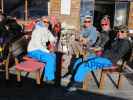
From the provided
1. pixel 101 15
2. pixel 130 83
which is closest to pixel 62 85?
pixel 130 83

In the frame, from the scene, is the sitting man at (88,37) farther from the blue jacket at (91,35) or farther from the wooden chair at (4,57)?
the wooden chair at (4,57)

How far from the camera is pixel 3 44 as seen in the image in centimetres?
855

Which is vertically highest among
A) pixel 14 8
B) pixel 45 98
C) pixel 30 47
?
pixel 14 8

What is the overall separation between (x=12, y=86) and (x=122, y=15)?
17.6 ft

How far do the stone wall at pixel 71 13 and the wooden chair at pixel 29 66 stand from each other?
12.3 feet

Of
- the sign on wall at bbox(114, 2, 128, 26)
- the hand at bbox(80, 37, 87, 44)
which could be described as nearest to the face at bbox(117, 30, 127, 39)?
the hand at bbox(80, 37, 87, 44)

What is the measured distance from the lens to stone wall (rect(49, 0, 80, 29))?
38.3 feet

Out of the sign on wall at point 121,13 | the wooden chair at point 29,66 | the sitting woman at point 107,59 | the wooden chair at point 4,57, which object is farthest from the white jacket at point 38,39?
the sign on wall at point 121,13

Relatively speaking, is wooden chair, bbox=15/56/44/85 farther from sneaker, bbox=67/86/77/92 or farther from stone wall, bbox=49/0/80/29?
stone wall, bbox=49/0/80/29

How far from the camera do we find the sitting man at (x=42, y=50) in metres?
8.10

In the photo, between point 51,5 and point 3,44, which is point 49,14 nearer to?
point 51,5

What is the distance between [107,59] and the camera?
25.9ft

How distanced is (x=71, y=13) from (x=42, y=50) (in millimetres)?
3704

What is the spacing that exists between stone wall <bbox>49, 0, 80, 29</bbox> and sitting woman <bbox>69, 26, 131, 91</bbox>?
150 inches
